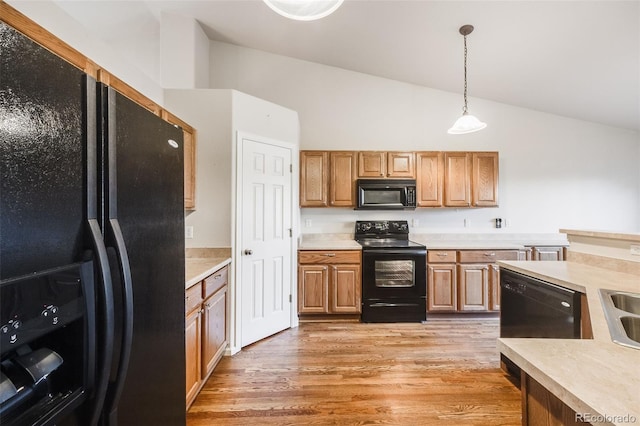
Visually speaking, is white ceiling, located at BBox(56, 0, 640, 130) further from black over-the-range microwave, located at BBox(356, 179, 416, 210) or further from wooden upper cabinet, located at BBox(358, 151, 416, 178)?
black over-the-range microwave, located at BBox(356, 179, 416, 210)

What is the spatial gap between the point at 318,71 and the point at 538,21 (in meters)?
2.48

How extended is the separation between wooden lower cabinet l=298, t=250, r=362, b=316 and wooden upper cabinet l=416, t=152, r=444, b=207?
1.35 meters

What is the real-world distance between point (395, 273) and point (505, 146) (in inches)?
104

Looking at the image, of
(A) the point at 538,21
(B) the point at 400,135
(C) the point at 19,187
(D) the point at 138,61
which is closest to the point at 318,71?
(B) the point at 400,135

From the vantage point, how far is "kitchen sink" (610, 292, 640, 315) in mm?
1336

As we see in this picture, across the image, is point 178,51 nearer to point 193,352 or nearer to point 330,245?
point 330,245

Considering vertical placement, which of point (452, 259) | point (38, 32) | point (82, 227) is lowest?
point (452, 259)

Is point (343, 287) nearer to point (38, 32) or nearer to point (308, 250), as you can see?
point (308, 250)

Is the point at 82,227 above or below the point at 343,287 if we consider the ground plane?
above

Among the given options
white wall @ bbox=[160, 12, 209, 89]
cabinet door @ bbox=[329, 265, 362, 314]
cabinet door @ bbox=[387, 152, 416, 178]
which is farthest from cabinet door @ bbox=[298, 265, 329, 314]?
white wall @ bbox=[160, 12, 209, 89]

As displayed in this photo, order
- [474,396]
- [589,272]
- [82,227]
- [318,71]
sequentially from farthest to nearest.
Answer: [318,71] < [474,396] < [589,272] < [82,227]

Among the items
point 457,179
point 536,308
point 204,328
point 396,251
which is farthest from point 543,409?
point 457,179

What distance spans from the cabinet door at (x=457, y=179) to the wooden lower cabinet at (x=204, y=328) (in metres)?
3.06

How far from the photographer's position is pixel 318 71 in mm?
3873
